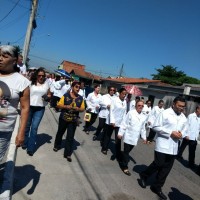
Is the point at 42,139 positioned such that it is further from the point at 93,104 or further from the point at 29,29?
the point at 29,29

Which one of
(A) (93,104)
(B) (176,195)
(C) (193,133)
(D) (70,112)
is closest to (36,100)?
(D) (70,112)

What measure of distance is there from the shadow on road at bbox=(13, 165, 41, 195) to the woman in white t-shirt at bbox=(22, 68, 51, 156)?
0.89 m

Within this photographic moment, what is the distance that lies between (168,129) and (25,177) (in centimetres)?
282

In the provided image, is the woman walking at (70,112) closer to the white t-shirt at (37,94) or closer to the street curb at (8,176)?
the white t-shirt at (37,94)

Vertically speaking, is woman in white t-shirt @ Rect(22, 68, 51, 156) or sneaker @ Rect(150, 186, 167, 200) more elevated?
woman in white t-shirt @ Rect(22, 68, 51, 156)

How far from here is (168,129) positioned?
5.59 meters

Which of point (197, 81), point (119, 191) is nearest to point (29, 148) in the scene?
point (119, 191)

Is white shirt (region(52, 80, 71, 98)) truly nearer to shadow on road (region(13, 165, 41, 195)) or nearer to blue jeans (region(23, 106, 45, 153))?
blue jeans (region(23, 106, 45, 153))

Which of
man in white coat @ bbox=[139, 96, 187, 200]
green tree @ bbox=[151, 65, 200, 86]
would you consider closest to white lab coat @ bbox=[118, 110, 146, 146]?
man in white coat @ bbox=[139, 96, 187, 200]

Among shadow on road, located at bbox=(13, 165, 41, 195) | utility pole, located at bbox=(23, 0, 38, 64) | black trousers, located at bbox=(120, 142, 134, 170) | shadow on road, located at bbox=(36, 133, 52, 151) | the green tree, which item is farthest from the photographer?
the green tree

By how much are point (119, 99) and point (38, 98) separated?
2361mm

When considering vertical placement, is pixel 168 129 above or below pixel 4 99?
below

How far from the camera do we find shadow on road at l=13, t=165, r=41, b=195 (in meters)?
4.70

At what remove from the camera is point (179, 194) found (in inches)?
239
